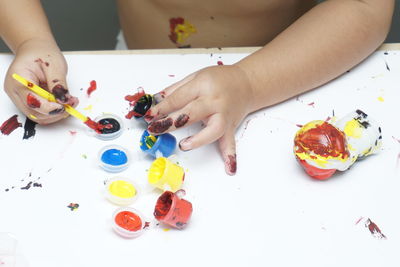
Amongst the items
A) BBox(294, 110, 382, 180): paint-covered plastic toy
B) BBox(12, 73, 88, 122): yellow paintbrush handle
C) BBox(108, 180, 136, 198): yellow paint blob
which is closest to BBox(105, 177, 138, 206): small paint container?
BBox(108, 180, 136, 198): yellow paint blob

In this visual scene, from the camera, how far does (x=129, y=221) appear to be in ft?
1.72

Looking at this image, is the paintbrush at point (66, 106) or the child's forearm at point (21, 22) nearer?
the paintbrush at point (66, 106)

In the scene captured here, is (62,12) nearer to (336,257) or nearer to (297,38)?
(297,38)

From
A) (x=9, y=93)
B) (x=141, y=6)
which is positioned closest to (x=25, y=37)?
(x=9, y=93)

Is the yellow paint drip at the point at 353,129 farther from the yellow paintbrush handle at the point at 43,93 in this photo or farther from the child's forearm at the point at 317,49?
the yellow paintbrush handle at the point at 43,93

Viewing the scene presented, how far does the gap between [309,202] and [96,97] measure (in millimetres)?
357

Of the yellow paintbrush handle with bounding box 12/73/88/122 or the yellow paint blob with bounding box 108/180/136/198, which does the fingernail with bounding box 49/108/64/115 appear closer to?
the yellow paintbrush handle with bounding box 12/73/88/122

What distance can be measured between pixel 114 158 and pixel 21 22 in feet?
1.04

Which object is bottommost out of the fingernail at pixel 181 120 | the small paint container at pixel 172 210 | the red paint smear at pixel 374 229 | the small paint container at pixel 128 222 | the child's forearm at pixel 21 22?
the red paint smear at pixel 374 229

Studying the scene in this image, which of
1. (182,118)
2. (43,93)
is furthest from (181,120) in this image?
(43,93)

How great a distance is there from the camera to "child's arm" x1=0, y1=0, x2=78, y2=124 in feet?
2.03

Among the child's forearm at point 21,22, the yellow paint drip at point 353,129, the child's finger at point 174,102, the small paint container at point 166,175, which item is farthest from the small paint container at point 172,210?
the child's forearm at point 21,22

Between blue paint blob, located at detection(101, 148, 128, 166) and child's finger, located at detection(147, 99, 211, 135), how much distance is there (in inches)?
2.2

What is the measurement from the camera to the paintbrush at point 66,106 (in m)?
0.61
